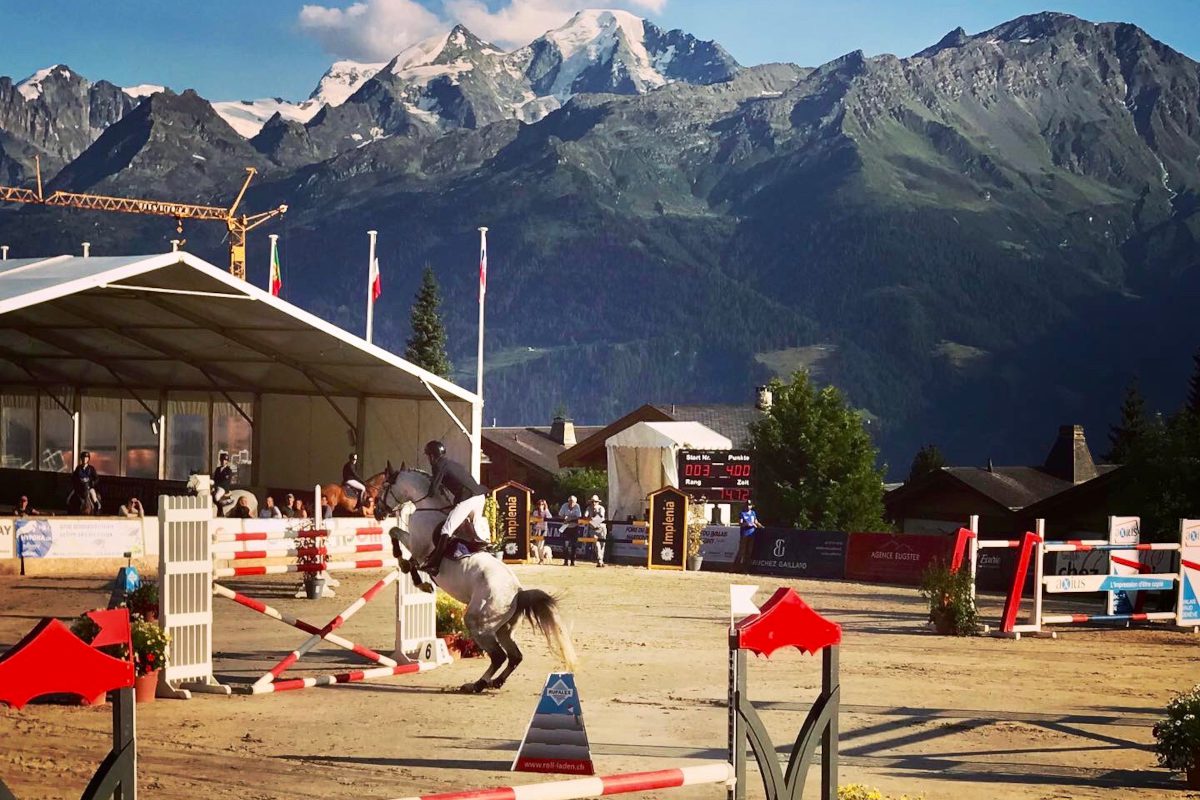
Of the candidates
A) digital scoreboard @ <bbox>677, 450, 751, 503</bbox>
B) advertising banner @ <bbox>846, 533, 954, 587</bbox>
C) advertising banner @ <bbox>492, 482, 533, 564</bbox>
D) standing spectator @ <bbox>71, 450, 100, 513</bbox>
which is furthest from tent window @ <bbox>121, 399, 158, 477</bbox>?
advertising banner @ <bbox>846, 533, 954, 587</bbox>

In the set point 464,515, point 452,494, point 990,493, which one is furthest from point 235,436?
point 990,493

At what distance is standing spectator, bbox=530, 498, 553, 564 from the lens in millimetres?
Answer: 38022

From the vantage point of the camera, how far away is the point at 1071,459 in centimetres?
6881

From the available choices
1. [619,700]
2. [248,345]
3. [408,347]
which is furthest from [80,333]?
[408,347]

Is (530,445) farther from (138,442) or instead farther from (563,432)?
(138,442)

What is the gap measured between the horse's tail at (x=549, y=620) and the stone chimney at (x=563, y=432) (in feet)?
232

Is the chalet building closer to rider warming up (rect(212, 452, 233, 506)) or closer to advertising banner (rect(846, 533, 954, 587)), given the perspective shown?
advertising banner (rect(846, 533, 954, 587))

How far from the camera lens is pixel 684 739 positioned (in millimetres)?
12648

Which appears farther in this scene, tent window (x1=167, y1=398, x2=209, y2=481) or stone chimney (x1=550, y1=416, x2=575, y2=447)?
stone chimney (x1=550, y1=416, x2=575, y2=447)

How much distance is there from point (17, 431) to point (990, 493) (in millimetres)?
39218

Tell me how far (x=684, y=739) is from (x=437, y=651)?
4.87 metres

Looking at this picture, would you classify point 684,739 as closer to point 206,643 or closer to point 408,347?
point 206,643

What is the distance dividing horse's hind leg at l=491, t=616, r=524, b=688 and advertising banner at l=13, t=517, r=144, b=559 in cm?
1486

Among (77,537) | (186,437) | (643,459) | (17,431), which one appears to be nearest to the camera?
(77,537)
